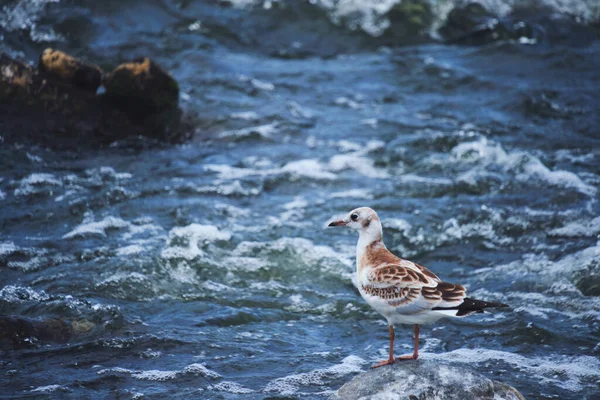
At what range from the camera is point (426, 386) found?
5191mm

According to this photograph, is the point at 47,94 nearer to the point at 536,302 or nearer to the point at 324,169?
the point at 324,169

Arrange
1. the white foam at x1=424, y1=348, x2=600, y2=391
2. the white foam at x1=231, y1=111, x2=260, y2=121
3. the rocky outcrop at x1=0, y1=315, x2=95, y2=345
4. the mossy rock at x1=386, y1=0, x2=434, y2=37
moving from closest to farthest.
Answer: the white foam at x1=424, y1=348, x2=600, y2=391, the rocky outcrop at x1=0, y1=315, x2=95, y2=345, the white foam at x1=231, y1=111, x2=260, y2=121, the mossy rock at x1=386, y1=0, x2=434, y2=37

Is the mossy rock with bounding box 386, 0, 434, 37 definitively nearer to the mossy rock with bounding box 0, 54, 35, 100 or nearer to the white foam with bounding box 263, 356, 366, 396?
the mossy rock with bounding box 0, 54, 35, 100

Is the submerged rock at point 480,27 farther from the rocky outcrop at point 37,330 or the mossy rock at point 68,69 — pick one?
the rocky outcrop at point 37,330

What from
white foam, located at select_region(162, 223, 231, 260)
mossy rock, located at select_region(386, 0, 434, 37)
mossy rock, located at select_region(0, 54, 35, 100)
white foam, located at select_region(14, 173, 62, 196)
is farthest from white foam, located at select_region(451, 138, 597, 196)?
mossy rock, located at select_region(0, 54, 35, 100)

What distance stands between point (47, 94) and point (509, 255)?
685 centimetres

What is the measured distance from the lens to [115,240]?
28.5ft

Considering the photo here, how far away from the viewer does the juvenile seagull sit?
5273mm

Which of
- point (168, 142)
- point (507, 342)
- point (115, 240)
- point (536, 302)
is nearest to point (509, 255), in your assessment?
point (536, 302)

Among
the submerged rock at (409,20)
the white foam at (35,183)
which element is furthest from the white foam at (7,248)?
the submerged rock at (409,20)

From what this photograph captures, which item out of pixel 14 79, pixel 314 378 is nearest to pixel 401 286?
pixel 314 378

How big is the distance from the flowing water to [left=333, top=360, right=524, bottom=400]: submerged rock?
24.7 inches

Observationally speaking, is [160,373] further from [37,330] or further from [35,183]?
[35,183]

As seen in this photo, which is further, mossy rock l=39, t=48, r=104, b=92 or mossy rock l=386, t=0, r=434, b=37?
mossy rock l=386, t=0, r=434, b=37
